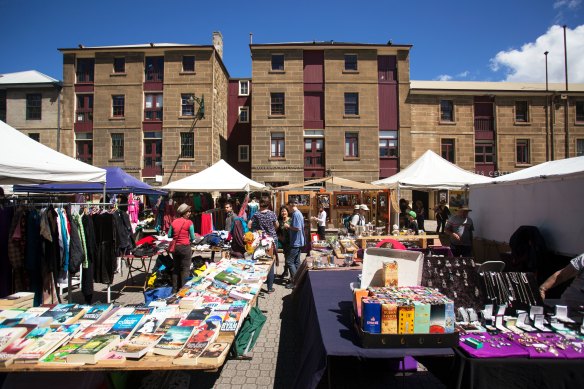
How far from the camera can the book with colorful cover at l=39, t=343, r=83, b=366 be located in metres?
2.41

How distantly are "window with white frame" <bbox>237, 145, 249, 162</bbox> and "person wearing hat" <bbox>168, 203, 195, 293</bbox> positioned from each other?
20007 mm

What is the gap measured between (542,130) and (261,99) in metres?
20.8

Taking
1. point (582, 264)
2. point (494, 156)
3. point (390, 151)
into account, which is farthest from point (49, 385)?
point (494, 156)

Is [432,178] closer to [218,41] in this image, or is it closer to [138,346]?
[138,346]

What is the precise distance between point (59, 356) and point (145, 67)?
24126mm

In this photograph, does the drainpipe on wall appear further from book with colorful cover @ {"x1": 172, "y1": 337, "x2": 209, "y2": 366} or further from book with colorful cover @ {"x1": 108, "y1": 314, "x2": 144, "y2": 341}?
book with colorful cover @ {"x1": 172, "y1": 337, "x2": 209, "y2": 366}

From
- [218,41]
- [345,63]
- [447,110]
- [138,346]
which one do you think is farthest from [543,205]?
[218,41]

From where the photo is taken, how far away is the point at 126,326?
2.95 meters

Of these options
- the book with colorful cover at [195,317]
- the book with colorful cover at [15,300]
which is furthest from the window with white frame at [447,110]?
the book with colorful cover at [15,300]

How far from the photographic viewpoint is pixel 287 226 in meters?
7.56

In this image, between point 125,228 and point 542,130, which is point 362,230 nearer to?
point 125,228

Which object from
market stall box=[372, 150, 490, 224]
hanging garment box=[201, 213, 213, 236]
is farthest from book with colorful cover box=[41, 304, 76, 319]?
market stall box=[372, 150, 490, 224]

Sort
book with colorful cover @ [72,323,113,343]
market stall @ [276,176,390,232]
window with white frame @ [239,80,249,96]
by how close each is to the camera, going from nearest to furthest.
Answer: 1. book with colorful cover @ [72,323,113,343]
2. market stall @ [276,176,390,232]
3. window with white frame @ [239,80,249,96]

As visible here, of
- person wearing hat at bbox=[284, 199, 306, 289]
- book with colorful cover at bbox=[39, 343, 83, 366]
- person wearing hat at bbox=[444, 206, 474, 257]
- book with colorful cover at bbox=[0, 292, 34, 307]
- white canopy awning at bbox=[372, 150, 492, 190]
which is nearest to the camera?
book with colorful cover at bbox=[39, 343, 83, 366]
